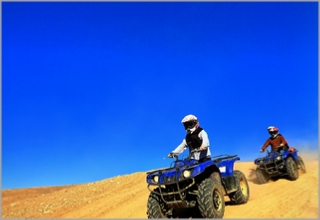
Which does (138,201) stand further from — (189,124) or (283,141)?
(283,141)

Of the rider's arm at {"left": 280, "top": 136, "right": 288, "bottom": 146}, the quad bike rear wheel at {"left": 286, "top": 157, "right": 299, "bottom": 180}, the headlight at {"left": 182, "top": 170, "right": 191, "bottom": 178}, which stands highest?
the rider's arm at {"left": 280, "top": 136, "right": 288, "bottom": 146}

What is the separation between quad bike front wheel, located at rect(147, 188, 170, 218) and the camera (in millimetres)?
7770

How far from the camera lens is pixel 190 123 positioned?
8.87 metres

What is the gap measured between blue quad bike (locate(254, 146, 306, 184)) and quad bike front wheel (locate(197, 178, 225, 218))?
22.1 feet

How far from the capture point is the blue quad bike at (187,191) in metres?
7.16

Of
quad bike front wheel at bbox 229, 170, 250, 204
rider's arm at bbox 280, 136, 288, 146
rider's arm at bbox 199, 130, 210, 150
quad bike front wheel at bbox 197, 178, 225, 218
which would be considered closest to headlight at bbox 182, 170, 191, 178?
quad bike front wheel at bbox 197, 178, 225, 218

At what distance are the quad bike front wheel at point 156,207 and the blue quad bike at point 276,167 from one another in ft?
23.2

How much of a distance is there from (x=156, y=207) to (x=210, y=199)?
1427 mm

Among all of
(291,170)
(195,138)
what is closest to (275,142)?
(291,170)

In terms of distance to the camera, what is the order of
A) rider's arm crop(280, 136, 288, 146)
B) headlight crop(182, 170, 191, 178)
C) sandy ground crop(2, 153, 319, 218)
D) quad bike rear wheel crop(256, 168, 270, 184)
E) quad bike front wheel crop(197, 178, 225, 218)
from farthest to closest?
rider's arm crop(280, 136, 288, 146) < quad bike rear wheel crop(256, 168, 270, 184) < sandy ground crop(2, 153, 319, 218) < headlight crop(182, 170, 191, 178) < quad bike front wheel crop(197, 178, 225, 218)

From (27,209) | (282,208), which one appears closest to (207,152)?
(282,208)

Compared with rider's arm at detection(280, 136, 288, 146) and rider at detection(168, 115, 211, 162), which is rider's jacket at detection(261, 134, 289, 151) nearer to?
rider's arm at detection(280, 136, 288, 146)

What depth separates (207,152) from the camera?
8.77 m

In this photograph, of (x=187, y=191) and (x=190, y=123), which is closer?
(x=187, y=191)
